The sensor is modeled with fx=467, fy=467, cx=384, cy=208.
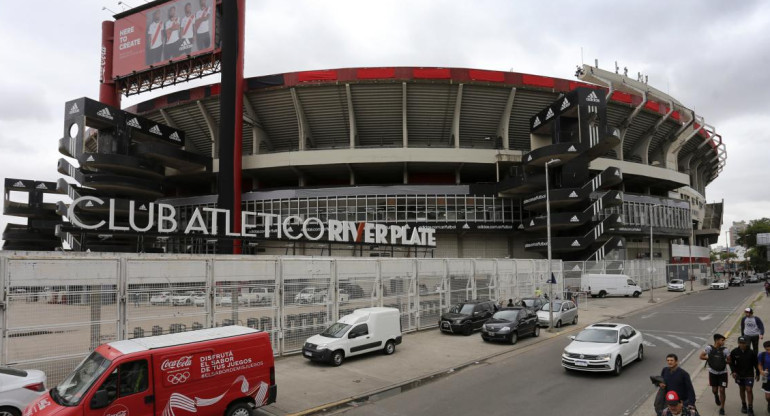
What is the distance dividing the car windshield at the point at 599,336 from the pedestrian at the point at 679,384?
6.53m

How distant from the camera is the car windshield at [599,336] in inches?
621

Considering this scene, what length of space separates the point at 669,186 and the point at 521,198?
31.4 meters

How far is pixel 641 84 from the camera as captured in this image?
8206 cm

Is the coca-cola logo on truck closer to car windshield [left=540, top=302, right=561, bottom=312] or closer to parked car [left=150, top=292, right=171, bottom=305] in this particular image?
parked car [left=150, top=292, right=171, bottom=305]

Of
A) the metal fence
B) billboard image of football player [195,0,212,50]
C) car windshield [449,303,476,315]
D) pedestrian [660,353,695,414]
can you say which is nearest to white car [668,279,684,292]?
the metal fence

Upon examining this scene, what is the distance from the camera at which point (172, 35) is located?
59.6 m

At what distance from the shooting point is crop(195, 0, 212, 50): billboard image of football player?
186ft

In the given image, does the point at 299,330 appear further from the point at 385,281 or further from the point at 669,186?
the point at 669,186

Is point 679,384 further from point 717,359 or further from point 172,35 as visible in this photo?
Answer: point 172,35

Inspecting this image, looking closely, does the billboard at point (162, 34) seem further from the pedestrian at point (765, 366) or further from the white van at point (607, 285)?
the pedestrian at point (765, 366)

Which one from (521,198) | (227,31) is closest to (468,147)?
(521,198)

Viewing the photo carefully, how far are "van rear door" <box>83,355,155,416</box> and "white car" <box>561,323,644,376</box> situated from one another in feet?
40.3

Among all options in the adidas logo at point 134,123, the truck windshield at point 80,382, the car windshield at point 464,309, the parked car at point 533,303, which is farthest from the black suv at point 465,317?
the adidas logo at point 134,123

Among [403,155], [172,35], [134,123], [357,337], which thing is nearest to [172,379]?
[357,337]
